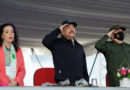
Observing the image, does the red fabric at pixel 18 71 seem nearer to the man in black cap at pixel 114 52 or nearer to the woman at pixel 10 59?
the woman at pixel 10 59

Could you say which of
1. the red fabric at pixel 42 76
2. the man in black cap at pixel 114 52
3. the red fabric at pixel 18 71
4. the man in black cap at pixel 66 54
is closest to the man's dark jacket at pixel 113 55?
the man in black cap at pixel 114 52

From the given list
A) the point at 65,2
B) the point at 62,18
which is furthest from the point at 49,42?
the point at 62,18

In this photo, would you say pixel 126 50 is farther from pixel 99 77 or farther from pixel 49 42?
pixel 99 77

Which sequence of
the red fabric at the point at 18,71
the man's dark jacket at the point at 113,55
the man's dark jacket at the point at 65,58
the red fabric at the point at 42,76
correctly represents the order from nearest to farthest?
the red fabric at the point at 18,71 → the man's dark jacket at the point at 65,58 → the man's dark jacket at the point at 113,55 → the red fabric at the point at 42,76

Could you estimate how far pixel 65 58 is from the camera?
9.12 ft

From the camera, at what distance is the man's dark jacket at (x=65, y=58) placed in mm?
2715

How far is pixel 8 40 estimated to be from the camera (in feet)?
8.34

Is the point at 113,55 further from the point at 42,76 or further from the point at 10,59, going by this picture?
the point at 10,59

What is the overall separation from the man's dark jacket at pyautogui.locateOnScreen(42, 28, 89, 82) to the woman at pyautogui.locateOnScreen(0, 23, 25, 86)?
0.33 metres

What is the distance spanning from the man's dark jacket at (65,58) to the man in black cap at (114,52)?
28 cm

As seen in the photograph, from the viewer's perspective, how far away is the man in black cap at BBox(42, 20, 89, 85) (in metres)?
2.72

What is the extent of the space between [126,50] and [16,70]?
1.22 meters

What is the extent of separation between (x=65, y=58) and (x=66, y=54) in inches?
1.8

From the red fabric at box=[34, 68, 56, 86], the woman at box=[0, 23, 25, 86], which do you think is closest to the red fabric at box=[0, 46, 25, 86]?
the woman at box=[0, 23, 25, 86]
